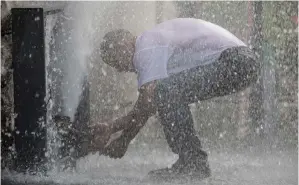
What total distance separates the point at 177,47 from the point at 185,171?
645mm

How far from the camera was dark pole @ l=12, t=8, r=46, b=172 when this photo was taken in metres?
3.50

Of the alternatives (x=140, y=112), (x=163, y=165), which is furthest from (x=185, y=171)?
(x=163, y=165)

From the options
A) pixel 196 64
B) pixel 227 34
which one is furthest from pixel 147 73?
pixel 227 34

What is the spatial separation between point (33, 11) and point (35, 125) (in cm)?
57

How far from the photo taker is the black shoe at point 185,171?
334 cm

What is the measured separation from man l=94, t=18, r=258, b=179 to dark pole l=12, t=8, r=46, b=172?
32 cm

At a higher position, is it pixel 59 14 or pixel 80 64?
pixel 59 14

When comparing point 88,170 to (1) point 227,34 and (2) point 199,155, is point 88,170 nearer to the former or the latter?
(2) point 199,155

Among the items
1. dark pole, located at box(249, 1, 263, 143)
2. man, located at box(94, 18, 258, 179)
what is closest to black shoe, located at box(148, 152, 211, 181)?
man, located at box(94, 18, 258, 179)

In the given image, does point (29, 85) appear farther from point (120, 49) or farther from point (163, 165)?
point (163, 165)

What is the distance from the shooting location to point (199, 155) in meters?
3.42

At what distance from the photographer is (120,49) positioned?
3668mm

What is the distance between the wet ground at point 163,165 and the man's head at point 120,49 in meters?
0.57

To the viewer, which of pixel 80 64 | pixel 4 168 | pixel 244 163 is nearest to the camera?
pixel 4 168
